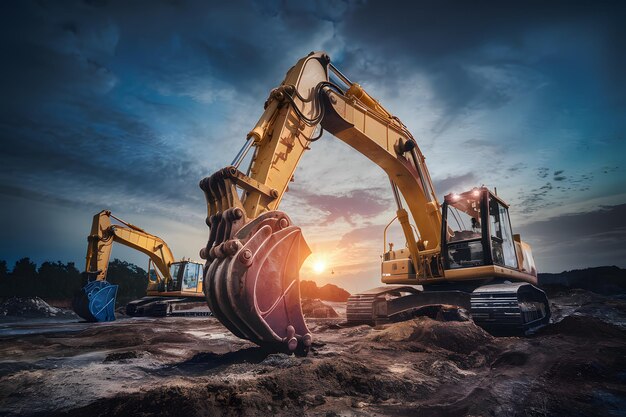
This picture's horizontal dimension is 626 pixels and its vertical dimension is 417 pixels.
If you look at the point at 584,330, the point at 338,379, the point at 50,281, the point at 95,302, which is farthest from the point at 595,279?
the point at 50,281

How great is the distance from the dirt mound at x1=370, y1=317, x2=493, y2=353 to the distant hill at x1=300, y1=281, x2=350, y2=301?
99.8 feet

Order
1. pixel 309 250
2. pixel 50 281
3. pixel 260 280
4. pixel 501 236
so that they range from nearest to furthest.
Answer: pixel 260 280
pixel 309 250
pixel 501 236
pixel 50 281

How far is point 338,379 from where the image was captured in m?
3.24

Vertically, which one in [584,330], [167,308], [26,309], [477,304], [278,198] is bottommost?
[584,330]

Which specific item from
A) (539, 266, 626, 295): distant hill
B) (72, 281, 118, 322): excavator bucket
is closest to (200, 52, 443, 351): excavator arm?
(72, 281, 118, 322): excavator bucket

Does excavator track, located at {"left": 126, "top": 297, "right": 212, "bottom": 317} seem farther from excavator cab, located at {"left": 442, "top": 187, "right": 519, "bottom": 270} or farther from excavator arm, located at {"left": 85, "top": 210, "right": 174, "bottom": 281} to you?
excavator cab, located at {"left": 442, "top": 187, "right": 519, "bottom": 270}

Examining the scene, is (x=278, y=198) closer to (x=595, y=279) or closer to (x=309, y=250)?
(x=309, y=250)

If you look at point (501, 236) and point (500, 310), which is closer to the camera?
point (500, 310)

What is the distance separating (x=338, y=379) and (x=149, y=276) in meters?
16.8

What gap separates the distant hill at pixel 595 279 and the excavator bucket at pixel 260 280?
32843 mm

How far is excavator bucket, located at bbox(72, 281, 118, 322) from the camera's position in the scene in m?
13.0

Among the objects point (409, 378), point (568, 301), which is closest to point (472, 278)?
point (409, 378)

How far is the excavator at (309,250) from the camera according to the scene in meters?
3.79

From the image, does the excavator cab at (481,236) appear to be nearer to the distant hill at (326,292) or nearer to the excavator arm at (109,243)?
the excavator arm at (109,243)
